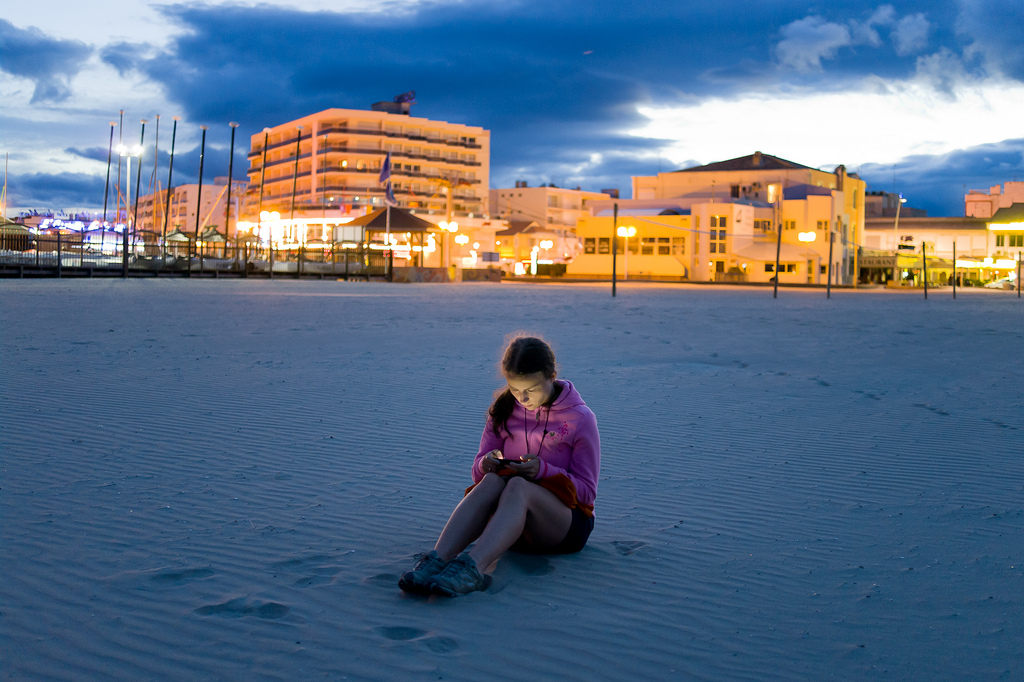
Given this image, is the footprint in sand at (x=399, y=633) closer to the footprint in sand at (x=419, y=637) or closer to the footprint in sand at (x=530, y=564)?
the footprint in sand at (x=419, y=637)

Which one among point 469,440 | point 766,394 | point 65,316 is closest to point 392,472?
point 469,440

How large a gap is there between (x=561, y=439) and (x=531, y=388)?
302mm

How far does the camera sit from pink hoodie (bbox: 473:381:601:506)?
3785mm

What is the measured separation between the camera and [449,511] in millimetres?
4617

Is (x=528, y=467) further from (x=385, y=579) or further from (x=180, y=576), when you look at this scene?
(x=180, y=576)

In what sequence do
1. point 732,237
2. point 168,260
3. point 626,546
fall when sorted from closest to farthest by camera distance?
point 626,546
point 168,260
point 732,237

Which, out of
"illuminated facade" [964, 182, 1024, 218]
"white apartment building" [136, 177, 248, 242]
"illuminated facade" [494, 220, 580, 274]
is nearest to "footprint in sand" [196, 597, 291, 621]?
"illuminated facade" [494, 220, 580, 274]

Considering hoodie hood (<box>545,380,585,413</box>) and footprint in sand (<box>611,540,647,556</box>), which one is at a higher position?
hoodie hood (<box>545,380,585,413</box>)

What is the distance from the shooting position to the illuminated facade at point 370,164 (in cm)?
8688

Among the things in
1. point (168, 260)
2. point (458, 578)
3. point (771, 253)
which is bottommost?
point (458, 578)

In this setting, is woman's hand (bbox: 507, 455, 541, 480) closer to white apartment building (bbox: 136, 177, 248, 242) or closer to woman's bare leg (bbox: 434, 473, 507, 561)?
woman's bare leg (bbox: 434, 473, 507, 561)

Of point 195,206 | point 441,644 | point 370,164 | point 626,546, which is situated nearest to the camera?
point 441,644

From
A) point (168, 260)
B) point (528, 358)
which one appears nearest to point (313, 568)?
point (528, 358)

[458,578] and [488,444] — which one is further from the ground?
[488,444]
